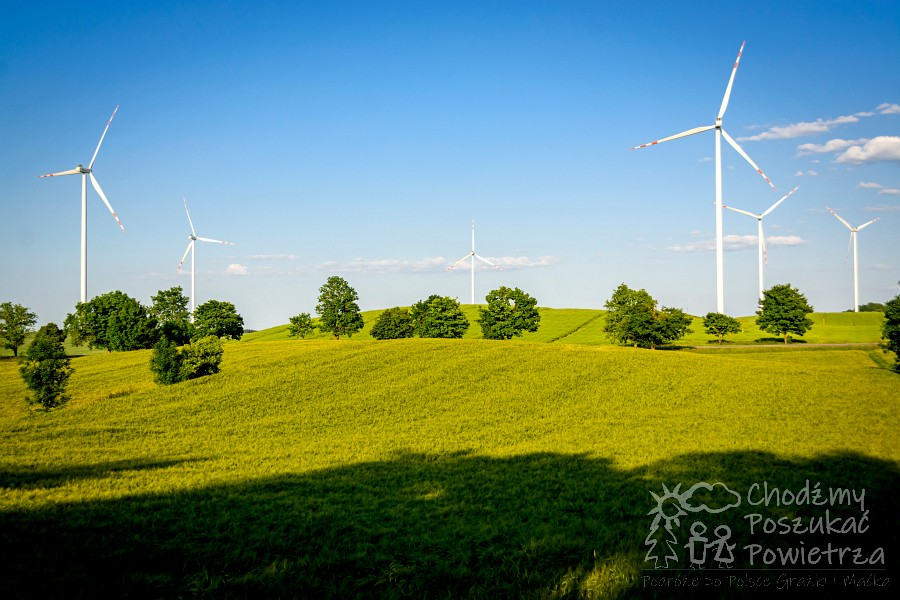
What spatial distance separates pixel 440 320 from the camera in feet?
291

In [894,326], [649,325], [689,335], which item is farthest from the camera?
[689,335]

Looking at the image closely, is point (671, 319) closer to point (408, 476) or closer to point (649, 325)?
point (649, 325)

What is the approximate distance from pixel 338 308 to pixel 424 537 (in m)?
81.0

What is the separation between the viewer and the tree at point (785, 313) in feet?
283

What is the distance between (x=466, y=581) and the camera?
8.88m

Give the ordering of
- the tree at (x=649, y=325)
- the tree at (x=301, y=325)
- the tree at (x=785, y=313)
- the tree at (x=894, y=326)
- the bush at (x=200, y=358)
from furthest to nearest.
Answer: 1. the tree at (x=301, y=325)
2. the tree at (x=785, y=313)
3. the tree at (x=649, y=325)
4. the tree at (x=894, y=326)
5. the bush at (x=200, y=358)

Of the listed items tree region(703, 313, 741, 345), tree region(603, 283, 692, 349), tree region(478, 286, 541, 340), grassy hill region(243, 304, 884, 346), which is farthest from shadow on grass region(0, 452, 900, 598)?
grassy hill region(243, 304, 884, 346)

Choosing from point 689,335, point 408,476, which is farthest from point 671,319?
point 408,476

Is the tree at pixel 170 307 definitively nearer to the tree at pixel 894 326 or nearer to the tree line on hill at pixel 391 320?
the tree line on hill at pixel 391 320

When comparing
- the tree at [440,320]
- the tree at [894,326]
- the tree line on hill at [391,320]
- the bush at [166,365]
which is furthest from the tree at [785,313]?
the bush at [166,365]

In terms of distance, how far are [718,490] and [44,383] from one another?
37221 mm

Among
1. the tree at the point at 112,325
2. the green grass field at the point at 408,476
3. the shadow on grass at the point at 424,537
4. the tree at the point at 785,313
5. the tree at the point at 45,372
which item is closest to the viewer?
the shadow on grass at the point at 424,537

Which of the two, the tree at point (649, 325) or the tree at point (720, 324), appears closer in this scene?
the tree at point (649, 325)

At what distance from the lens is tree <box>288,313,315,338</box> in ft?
329
